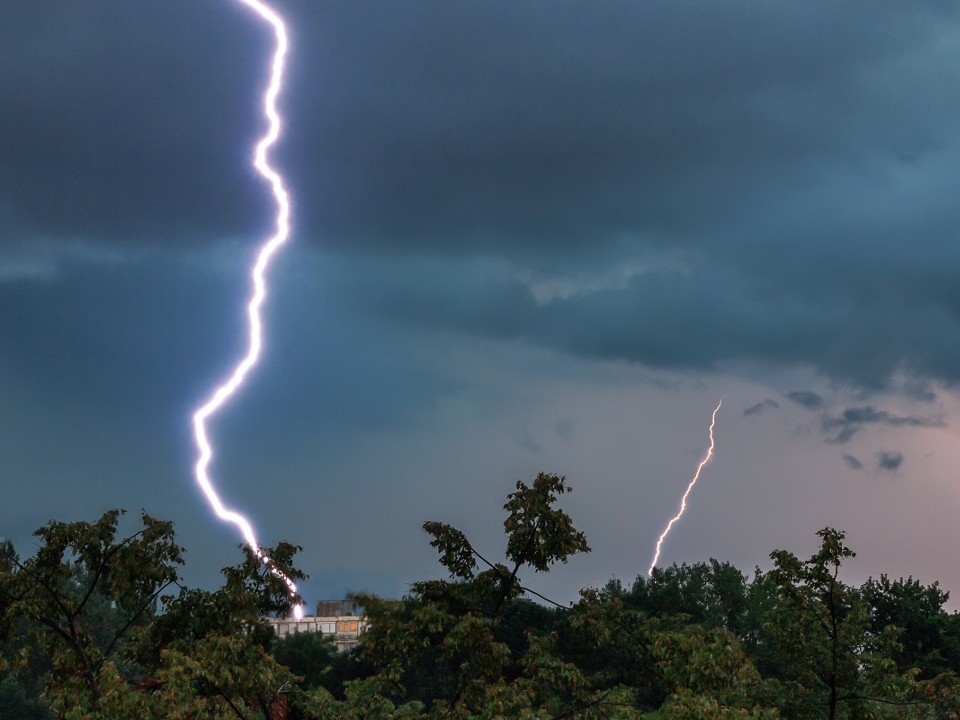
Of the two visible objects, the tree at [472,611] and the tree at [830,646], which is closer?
the tree at [472,611]

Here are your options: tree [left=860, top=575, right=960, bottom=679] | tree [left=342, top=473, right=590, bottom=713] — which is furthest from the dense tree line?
tree [left=860, top=575, right=960, bottom=679]

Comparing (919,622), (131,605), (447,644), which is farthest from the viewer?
(919,622)

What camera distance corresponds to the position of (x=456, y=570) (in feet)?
57.5

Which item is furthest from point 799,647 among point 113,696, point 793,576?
point 113,696

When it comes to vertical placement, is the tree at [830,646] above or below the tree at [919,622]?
below

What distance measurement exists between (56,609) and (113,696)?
4.90 m

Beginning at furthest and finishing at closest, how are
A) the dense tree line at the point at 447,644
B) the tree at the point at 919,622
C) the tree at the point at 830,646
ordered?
1. the tree at the point at 919,622
2. the tree at the point at 830,646
3. the dense tree line at the point at 447,644

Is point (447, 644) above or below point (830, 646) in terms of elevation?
below

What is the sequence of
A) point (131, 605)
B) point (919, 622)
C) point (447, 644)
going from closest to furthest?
point (447, 644)
point (131, 605)
point (919, 622)

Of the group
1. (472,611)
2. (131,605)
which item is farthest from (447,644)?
(131,605)

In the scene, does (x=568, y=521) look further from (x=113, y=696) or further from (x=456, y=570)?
(x=113, y=696)

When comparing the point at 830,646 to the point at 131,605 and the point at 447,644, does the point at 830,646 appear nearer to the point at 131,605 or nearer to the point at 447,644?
the point at 447,644

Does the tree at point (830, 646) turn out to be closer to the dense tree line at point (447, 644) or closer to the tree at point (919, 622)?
the dense tree line at point (447, 644)

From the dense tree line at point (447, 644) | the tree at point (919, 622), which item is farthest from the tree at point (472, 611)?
the tree at point (919, 622)
